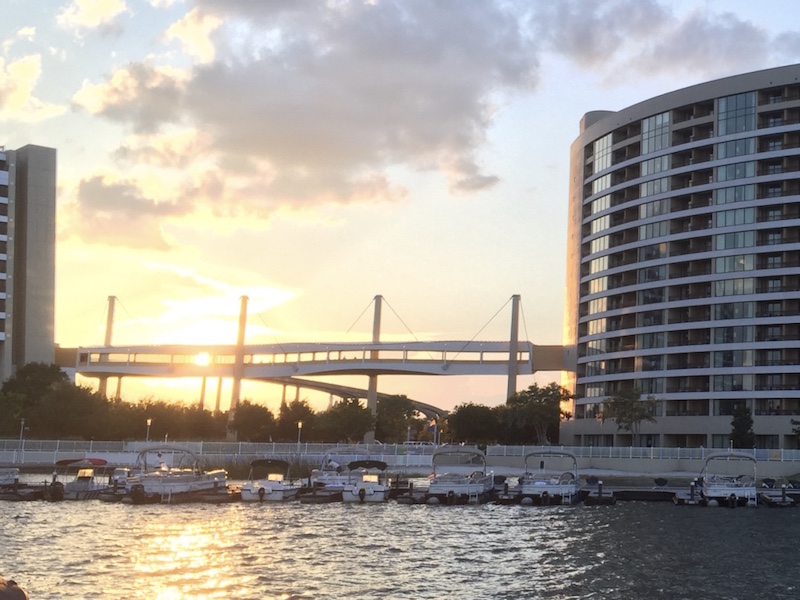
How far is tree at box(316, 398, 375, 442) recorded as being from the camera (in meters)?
153

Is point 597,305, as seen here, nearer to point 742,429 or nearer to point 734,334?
point 734,334

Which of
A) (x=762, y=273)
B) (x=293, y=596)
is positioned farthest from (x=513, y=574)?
(x=762, y=273)

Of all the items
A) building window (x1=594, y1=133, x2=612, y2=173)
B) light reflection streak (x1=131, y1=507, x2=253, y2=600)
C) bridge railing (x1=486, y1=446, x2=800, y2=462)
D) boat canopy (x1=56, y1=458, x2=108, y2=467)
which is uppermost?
building window (x1=594, y1=133, x2=612, y2=173)

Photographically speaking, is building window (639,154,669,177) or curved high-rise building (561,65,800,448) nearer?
curved high-rise building (561,65,800,448)

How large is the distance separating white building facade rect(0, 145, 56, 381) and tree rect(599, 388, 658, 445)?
9931 cm

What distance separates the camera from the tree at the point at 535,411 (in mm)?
155625

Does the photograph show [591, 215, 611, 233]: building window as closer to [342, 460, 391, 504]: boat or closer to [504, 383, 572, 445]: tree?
[504, 383, 572, 445]: tree

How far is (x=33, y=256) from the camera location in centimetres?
17888

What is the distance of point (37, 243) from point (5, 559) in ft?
485

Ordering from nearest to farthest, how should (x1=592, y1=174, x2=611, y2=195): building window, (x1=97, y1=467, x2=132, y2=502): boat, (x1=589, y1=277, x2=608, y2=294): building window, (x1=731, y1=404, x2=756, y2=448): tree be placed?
(x1=97, y1=467, x2=132, y2=502): boat
(x1=731, y1=404, x2=756, y2=448): tree
(x1=589, y1=277, x2=608, y2=294): building window
(x1=592, y1=174, x2=611, y2=195): building window

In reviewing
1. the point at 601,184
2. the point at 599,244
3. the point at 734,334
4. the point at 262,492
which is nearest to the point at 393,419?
the point at 599,244

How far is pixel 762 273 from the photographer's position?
138 metres

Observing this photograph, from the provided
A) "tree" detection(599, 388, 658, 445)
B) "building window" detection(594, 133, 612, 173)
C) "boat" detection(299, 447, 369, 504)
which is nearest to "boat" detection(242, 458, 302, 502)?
"boat" detection(299, 447, 369, 504)

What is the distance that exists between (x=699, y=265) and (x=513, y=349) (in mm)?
38704
